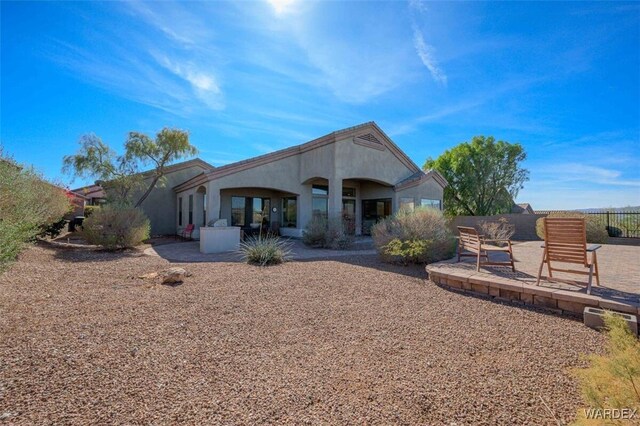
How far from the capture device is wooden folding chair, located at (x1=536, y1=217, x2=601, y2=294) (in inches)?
198

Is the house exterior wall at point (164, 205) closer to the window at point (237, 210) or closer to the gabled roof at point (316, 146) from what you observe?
the gabled roof at point (316, 146)

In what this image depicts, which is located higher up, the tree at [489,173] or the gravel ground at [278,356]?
the tree at [489,173]

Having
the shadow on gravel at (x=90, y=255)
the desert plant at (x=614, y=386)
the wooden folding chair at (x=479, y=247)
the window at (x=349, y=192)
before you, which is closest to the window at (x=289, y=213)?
the window at (x=349, y=192)

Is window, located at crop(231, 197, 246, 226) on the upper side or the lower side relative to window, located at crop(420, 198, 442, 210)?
lower

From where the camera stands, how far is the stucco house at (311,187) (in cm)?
1506

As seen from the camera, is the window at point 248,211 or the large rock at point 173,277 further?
the window at point 248,211

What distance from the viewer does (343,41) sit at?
32.0 feet

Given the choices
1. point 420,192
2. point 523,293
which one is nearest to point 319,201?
point 420,192

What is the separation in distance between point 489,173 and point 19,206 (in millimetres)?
30547

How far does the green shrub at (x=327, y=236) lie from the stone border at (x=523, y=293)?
20.5ft

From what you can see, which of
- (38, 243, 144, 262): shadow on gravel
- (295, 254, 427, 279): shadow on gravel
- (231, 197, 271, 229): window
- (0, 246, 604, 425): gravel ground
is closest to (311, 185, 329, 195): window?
(231, 197, 271, 229): window

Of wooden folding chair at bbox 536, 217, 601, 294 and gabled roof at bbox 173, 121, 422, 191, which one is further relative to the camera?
gabled roof at bbox 173, 121, 422, 191

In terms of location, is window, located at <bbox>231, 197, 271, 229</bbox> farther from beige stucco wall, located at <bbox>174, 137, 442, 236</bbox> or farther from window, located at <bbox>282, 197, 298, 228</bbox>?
window, located at <bbox>282, 197, 298, 228</bbox>

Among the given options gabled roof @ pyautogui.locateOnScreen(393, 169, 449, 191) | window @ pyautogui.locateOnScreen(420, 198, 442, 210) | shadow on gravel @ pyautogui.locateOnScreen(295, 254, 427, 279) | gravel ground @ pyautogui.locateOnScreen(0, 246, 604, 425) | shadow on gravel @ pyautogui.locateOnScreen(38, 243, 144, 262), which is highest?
gabled roof @ pyautogui.locateOnScreen(393, 169, 449, 191)
